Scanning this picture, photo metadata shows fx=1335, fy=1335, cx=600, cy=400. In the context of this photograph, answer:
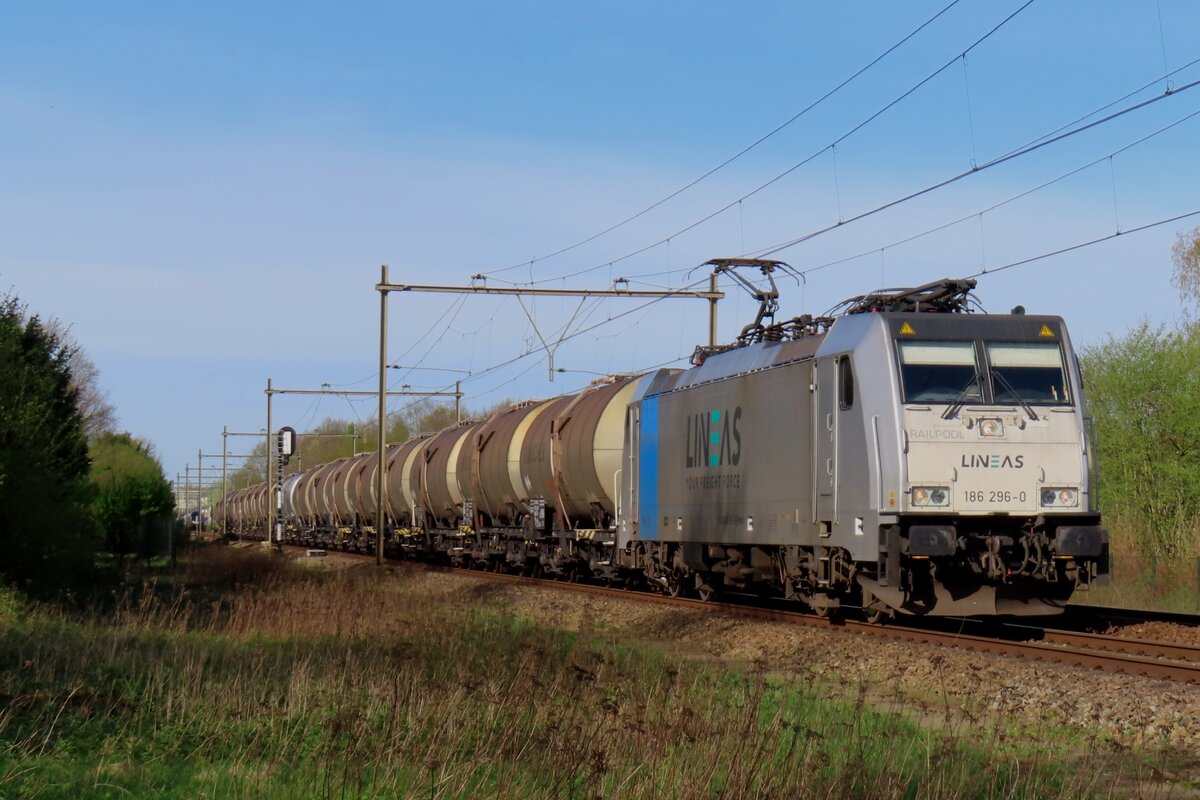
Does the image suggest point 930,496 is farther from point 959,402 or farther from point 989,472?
point 959,402

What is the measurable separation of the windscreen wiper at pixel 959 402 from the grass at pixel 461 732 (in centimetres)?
366

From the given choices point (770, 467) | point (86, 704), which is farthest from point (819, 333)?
point (86, 704)

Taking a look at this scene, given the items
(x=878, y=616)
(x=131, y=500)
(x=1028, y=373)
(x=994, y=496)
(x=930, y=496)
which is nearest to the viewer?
(x=930, y=496)

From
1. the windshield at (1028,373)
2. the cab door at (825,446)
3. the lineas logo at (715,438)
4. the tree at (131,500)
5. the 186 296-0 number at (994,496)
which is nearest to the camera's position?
the 186 296-0 number at (994,496)

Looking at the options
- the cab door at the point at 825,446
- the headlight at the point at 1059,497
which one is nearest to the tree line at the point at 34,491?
the cab door at the point at 825,446

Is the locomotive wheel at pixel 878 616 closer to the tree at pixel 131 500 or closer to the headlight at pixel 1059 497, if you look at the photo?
the headlight at pixel 1059 497

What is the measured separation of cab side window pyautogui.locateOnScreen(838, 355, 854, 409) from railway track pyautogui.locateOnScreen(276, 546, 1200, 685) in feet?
8.77

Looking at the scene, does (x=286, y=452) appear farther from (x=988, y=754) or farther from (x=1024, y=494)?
(x=988, y=754)

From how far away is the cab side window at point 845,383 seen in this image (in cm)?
1508

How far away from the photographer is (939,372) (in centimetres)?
1455

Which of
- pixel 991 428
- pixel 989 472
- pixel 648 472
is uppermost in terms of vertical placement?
pixel 991 428

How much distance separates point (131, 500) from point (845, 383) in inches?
1810

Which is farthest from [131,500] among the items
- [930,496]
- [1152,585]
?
[930,496]

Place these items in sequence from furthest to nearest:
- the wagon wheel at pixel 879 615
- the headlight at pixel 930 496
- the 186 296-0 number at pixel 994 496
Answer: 1. the wagon wheel at pixel 879 615
2. the 186 296-0 number at pixel 994 496
3. the headlight at pixel 930 496
